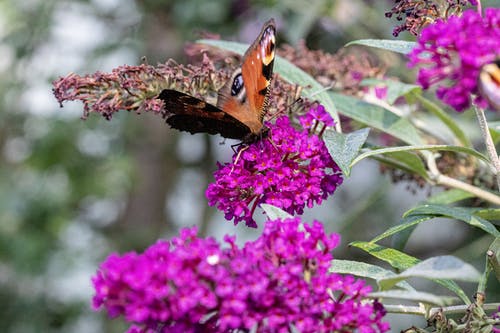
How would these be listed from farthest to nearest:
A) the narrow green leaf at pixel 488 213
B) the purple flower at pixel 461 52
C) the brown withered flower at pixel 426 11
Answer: the narrow green leaf at pixel 488 213 → the brown withered flower at pixel 426 11 → the purple flower at pixel 461 52

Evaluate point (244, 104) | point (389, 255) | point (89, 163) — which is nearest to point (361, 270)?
point (389, 255)

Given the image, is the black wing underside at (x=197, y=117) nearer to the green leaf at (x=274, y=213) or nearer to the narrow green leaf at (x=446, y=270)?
the green leaf at (x=274, y=213)

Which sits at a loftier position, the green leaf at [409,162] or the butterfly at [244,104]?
the butterfly at [244,104]

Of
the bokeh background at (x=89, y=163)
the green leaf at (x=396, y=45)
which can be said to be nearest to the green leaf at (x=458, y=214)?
the green leaf at (x=396, y=45)

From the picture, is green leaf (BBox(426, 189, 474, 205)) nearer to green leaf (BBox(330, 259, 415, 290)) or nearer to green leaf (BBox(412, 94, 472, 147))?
green leaf (BBox(412, 94, 472, 147))

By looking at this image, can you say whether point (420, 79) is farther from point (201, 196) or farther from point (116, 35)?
point (201, 196)

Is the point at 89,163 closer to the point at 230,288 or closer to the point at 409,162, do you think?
the point at 409,162

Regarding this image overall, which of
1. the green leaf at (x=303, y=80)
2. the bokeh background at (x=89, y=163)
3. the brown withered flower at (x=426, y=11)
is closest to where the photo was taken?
the brown withered flower at (x=426, y=11)
